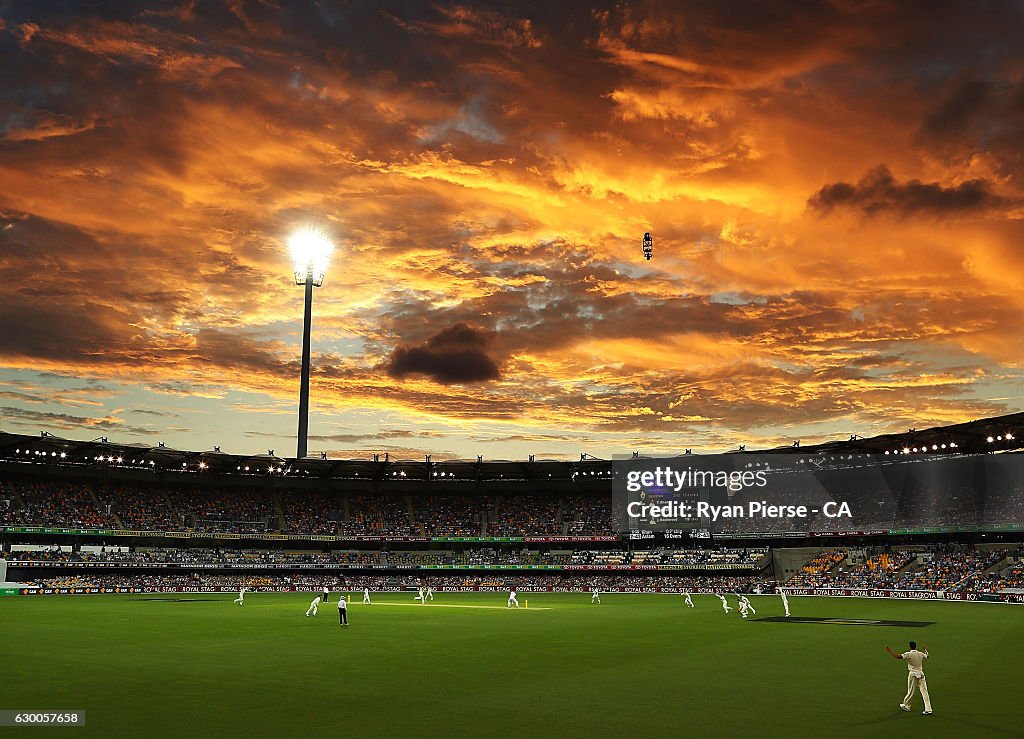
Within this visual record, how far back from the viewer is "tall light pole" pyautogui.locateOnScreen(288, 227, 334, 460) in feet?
283

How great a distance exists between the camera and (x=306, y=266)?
285 ft

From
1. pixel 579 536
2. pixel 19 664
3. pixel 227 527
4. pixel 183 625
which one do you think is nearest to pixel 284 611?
pixel 183 625

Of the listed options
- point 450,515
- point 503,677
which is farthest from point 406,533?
point 503,677

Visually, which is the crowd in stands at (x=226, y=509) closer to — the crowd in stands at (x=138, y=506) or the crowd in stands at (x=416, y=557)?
the crowd in stands at (x=138, y=506)

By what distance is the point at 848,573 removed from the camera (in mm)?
85875

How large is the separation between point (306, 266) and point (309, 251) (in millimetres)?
1603

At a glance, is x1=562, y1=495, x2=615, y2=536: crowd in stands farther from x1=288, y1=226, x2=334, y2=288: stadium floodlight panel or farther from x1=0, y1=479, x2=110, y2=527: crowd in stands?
x1=0, y1=479, x2=110, y2=527: crowd in stands

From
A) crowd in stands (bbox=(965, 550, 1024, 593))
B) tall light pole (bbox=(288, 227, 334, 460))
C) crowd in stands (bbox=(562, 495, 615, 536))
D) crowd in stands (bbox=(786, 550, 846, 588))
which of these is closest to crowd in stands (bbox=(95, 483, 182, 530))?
tall light pole (bbox=(288, 227, 334, 460))

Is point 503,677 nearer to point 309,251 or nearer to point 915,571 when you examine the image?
point 309,251

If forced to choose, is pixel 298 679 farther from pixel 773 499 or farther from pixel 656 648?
pixel 773 499

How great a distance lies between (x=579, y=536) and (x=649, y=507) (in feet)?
34.6

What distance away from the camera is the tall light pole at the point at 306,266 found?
86.1m

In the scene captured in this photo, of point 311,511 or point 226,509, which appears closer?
point 226,509

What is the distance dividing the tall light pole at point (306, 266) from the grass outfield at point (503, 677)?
43.8 metres
